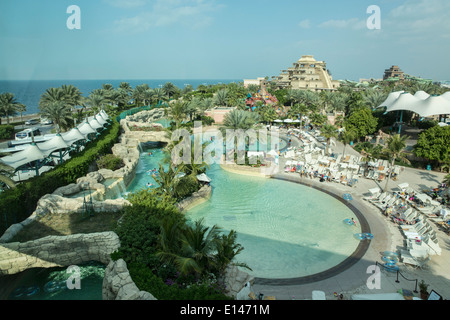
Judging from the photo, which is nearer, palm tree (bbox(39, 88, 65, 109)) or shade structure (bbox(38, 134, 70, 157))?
shade structure (bbox(38, 134, 70, 157))

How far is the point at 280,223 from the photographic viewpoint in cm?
1543

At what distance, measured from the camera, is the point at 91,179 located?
747 inches

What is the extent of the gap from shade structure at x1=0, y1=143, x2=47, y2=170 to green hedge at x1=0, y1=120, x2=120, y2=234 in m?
1.23

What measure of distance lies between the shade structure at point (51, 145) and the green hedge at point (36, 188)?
50.5 inches

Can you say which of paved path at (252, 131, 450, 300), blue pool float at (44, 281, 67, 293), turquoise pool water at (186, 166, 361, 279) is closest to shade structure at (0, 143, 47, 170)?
blue pool float at (44, 281, 67, 293)

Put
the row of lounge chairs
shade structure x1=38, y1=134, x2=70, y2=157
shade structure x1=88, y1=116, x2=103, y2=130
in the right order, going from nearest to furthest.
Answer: the row of lounge chairs → shade structure x1=38, y1=134, x2=70, y2=157 → shade structure x1=88, y1=116, x2=103, y2=130

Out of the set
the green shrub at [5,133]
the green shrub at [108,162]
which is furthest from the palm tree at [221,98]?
the green shrub at [108,162]

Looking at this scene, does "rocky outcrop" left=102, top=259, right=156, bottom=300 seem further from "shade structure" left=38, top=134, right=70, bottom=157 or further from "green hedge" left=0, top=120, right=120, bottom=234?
"shade structure" left=38, top=134, right=70, bottom=157

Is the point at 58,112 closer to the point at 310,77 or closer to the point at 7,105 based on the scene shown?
the point at 7,105

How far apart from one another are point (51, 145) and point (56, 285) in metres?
12.3

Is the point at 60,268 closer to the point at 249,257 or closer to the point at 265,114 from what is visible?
the point at 249,257

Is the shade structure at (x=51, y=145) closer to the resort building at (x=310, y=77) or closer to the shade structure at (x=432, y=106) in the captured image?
the shade structure at (x=432, y=106)

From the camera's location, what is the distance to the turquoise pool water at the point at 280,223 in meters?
12.1

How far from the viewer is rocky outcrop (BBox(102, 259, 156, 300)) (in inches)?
319
